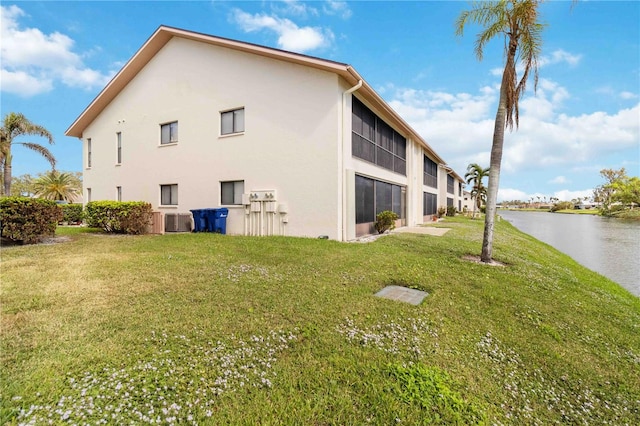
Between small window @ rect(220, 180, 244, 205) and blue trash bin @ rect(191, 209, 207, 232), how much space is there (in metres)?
0.95

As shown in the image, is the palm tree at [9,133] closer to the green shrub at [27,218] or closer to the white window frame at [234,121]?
the green shrub at [27,218]

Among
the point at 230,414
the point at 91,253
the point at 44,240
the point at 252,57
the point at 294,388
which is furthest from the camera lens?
the point at 252,57

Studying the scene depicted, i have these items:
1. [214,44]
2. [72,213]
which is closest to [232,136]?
[214,44]

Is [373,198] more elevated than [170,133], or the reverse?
[170,133]

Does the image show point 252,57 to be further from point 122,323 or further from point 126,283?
point 122,323

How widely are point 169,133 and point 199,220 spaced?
17.0ft

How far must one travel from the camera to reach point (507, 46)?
7789mm

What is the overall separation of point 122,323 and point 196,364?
1456 millimetres

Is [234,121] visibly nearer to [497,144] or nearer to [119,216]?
[119,216]

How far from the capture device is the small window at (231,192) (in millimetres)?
12041

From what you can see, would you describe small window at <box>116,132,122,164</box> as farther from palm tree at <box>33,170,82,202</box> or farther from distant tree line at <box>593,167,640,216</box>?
distant tree line at <box>593,167,640,216</box>

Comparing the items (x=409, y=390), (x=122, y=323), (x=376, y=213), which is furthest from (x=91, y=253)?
(x=376, y=213)

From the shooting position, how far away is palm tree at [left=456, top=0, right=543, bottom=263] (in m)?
7.43

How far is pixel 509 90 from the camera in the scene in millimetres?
7777
